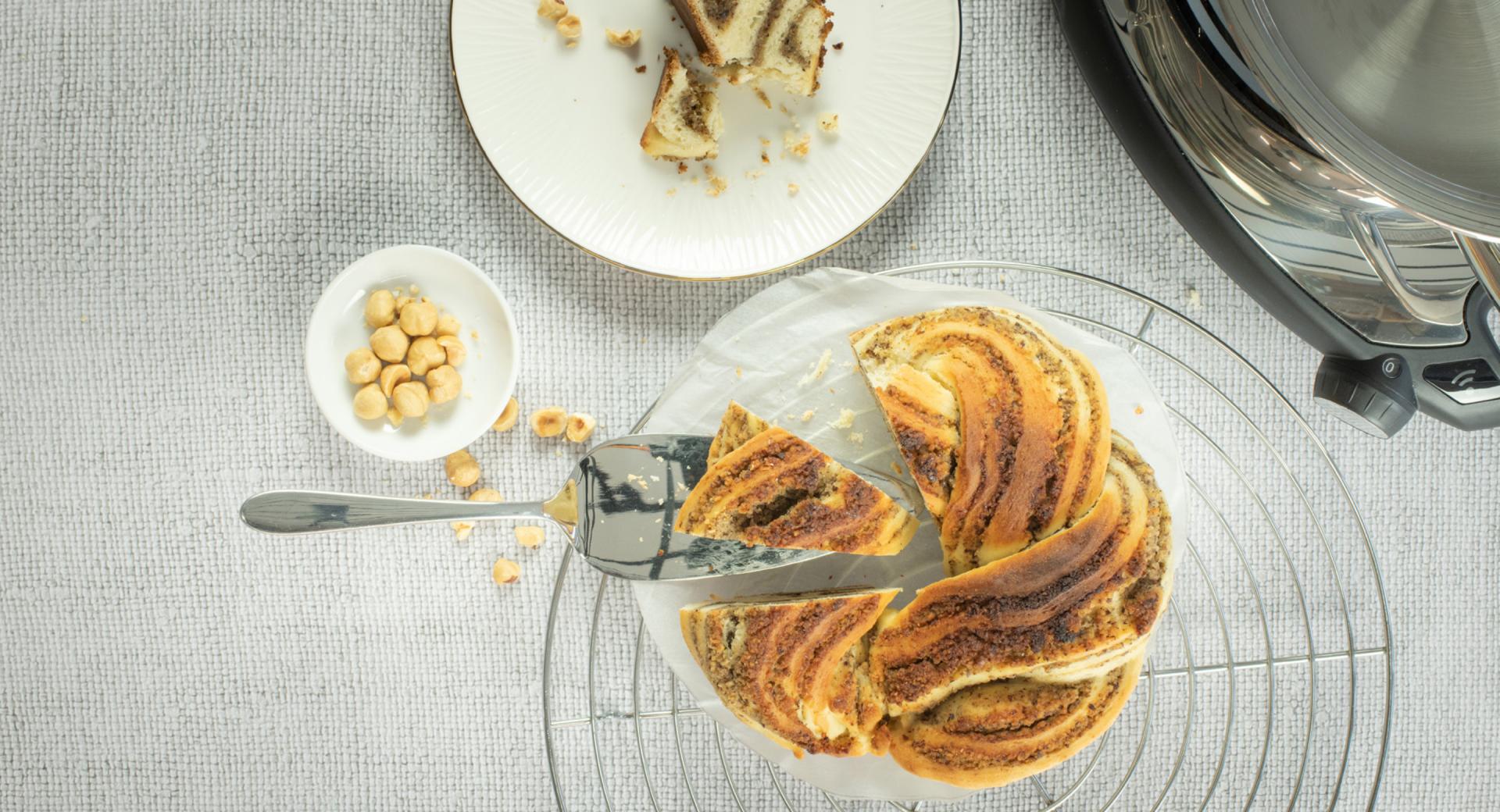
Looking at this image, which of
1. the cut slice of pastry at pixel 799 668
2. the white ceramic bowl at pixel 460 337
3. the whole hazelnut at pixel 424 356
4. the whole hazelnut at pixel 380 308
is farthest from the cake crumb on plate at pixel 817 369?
the whole hazelnut at pixel 380 308

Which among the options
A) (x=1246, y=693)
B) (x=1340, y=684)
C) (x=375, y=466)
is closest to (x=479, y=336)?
(x=375, y=466)

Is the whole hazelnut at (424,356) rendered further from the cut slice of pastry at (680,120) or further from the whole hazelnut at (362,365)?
the cut slice of pastry at (680,120)

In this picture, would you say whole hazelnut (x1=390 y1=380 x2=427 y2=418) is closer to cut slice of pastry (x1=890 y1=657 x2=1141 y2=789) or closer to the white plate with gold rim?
the white plate with gold rim

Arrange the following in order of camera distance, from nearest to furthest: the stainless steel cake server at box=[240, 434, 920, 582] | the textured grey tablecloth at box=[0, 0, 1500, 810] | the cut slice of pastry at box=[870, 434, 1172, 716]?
1. the cut slice of pastry at box=[870, 434, 1172, 716]
2. the stainless steel cake server at box=[240, 434, 920, 582]
3. the textured grey tablecloth at box=[0, 0, 1500, 810]

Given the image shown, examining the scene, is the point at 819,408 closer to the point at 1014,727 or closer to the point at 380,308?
the point at 1014,727

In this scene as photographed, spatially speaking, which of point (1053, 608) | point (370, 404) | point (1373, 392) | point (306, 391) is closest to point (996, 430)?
point (1053, 608)

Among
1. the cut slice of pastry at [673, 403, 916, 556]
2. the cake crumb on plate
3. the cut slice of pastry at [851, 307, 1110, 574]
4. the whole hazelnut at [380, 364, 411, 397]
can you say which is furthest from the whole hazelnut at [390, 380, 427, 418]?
the cut slice of pastry at [851, 307, 1110, 574]

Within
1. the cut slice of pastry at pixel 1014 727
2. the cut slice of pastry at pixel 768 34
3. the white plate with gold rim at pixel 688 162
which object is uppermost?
the cut slice of pastry at pixel 768 34
